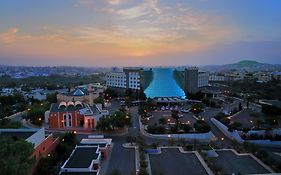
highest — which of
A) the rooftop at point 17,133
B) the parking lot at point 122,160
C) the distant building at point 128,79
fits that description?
the distant building at point 128,79

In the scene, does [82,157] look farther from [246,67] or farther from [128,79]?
[246,67]

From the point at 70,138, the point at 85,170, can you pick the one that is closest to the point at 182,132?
the point at 70,138

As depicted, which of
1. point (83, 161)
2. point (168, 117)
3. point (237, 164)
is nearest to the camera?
point (83, 161)

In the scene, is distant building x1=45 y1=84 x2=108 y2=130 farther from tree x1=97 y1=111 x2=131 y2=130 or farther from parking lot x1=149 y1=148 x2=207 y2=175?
parking lot x1=149 y1=148 x2=207 y2=175

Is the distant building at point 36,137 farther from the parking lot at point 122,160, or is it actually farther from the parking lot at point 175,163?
the parking lot at point 175,163

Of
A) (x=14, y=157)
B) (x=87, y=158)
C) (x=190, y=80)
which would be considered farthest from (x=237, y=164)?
(x=190, y=80)

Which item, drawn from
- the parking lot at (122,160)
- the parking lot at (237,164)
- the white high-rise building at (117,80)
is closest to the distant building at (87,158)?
the parking lot at (122,160)
